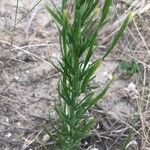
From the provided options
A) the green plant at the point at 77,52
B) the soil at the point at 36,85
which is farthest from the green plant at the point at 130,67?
the green plant at the point at 77,52

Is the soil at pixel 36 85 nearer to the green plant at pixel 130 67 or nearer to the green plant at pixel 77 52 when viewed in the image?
the green plant at pixel 130 67

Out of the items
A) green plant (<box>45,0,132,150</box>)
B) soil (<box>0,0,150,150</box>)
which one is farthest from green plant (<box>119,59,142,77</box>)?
green plant (<box>45,0,132,150</box>)

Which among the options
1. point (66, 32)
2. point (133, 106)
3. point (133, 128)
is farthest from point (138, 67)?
point (66, 32)

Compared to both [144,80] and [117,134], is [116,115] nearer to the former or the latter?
[117,134]

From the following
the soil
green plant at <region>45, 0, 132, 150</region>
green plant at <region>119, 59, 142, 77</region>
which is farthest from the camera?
green plant at <region>119, 59, 142, 77</region>

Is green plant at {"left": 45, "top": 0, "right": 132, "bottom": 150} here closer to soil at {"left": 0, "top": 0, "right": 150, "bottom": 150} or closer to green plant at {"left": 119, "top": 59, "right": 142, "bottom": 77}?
soil at {"left": 0, "top": 0, "right": 150, "bottom": 150}

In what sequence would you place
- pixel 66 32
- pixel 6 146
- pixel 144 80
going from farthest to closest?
pixel 144 80 < pixel 6 146 < pixel 66 32
